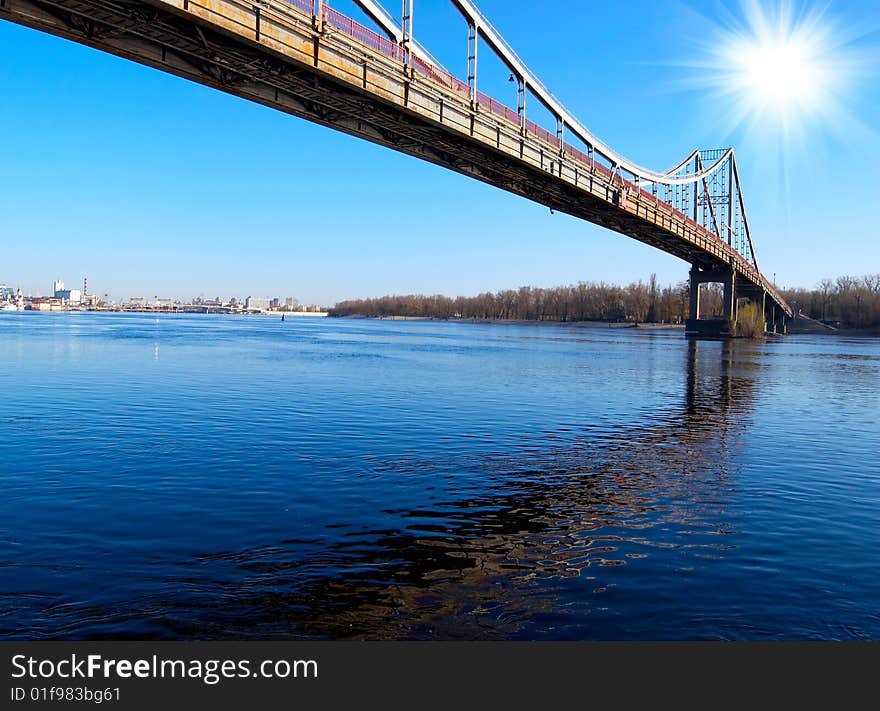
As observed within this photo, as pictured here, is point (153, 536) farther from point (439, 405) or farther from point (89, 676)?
point (439, 405)

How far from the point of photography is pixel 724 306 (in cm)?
7675

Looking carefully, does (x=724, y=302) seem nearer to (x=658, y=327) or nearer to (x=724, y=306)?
(x=724, y=306)

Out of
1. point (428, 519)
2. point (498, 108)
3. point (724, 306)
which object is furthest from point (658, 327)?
point (428, 519)

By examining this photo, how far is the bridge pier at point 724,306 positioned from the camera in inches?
2869

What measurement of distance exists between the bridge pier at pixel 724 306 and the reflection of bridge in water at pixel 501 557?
66197mm

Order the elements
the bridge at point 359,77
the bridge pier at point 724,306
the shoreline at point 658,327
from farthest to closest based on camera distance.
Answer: the shoreline at point 658,327, the bridge pier at point 724,306, the bridge at point 359,77

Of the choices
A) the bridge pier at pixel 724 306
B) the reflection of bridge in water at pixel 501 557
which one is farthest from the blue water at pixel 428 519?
the bridge pier at pixel 724 306

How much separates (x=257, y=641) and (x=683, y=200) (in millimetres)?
69617

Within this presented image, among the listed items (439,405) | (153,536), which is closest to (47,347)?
(439,405)

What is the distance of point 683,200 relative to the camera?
67.2 m

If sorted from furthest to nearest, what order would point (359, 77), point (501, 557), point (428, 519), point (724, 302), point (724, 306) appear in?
point (724, 306), point (724, 302), point (359, 77), point (428, 519), point (501, 557)

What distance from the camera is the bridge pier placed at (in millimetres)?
72875

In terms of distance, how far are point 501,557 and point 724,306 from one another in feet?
252

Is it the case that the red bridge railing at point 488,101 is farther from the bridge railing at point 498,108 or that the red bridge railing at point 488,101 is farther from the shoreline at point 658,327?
the shoreline at point 658,327
